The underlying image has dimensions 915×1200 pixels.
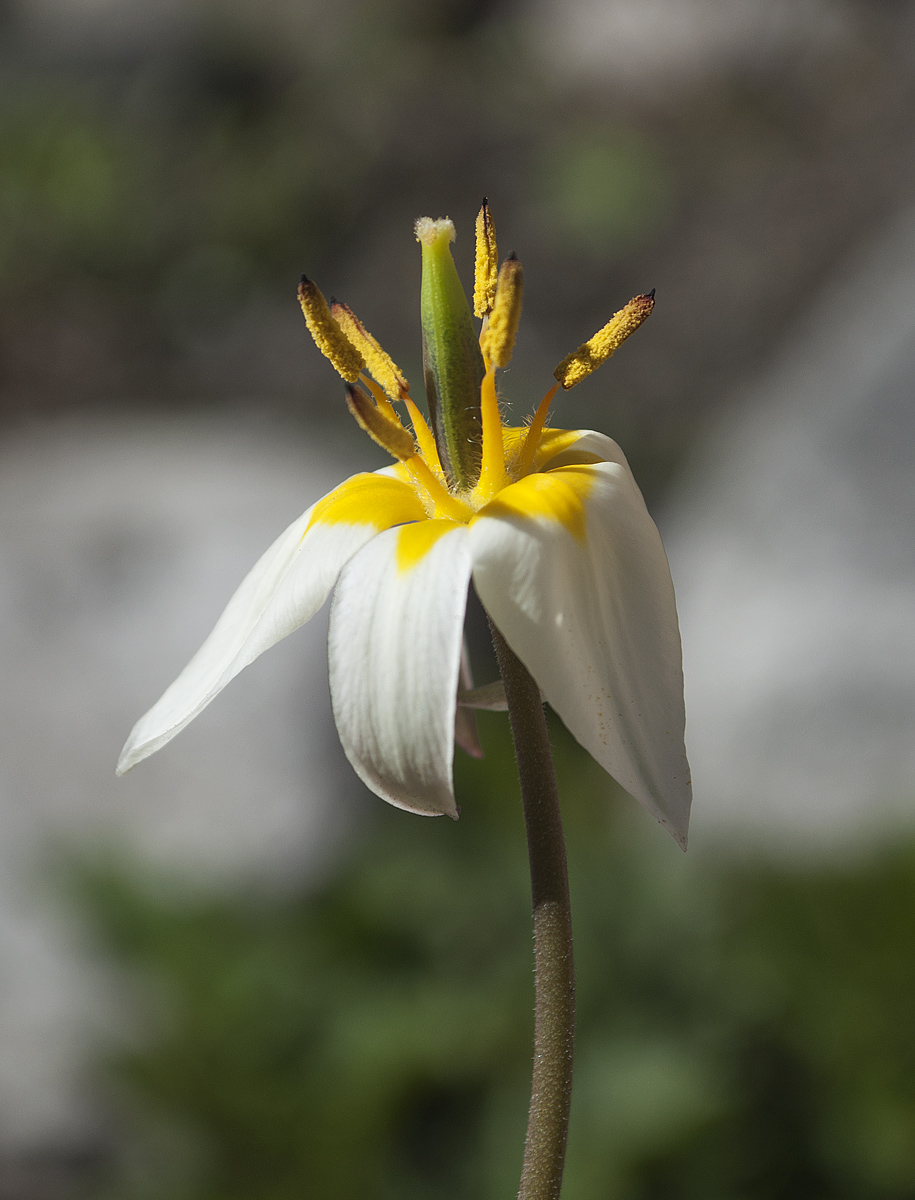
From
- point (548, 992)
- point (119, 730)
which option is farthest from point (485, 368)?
point (119, 730)

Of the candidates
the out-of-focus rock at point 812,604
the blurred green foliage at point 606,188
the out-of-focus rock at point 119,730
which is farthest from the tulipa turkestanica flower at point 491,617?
the blurred green foliage at point 606,188

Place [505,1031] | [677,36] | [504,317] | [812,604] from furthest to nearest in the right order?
[677,36], [812,604], [505,1031], [504,317]

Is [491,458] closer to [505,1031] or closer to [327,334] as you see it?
[327,334]

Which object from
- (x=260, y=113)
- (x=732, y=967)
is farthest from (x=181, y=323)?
(x=732, y=967)

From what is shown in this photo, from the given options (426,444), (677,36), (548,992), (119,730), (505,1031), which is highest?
(677,36)

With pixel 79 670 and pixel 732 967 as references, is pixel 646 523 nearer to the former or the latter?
pixel 732 967

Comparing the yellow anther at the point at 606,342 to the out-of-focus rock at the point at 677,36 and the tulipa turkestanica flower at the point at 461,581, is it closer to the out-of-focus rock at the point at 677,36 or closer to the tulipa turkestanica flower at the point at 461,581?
the tulipa turkestanica flower at the point at 461,581
